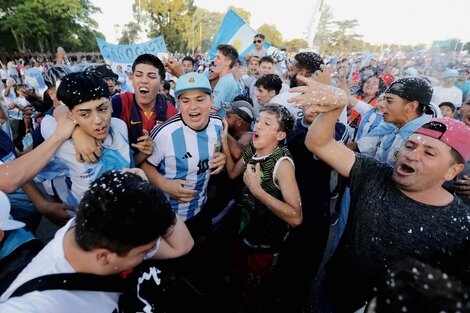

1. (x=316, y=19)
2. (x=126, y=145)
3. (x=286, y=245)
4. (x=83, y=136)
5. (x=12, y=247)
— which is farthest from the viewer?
(x=316, y=19)

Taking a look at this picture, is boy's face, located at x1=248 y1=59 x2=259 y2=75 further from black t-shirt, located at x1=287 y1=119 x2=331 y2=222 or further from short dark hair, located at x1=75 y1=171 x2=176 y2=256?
short dark hair, located at x1=75 y1=171 x2=176 y2=256

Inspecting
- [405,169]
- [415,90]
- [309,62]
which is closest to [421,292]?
[405,169]

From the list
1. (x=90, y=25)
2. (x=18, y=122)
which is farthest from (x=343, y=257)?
(x=90, y=25)

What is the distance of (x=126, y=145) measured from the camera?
2.16m

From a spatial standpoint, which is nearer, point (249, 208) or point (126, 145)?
→ point (126, 145)

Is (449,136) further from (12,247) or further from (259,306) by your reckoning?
(12,247)

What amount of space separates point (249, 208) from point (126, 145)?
4.19 feet

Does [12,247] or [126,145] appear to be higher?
[126,145]

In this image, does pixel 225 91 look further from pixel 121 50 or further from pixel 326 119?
pixel 121 50

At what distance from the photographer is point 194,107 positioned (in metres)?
2.40

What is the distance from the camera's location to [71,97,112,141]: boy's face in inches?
72.8

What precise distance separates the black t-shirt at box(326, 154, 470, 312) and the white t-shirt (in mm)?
1572

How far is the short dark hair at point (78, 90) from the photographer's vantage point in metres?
1.80

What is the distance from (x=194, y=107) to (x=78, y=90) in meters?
0.93
